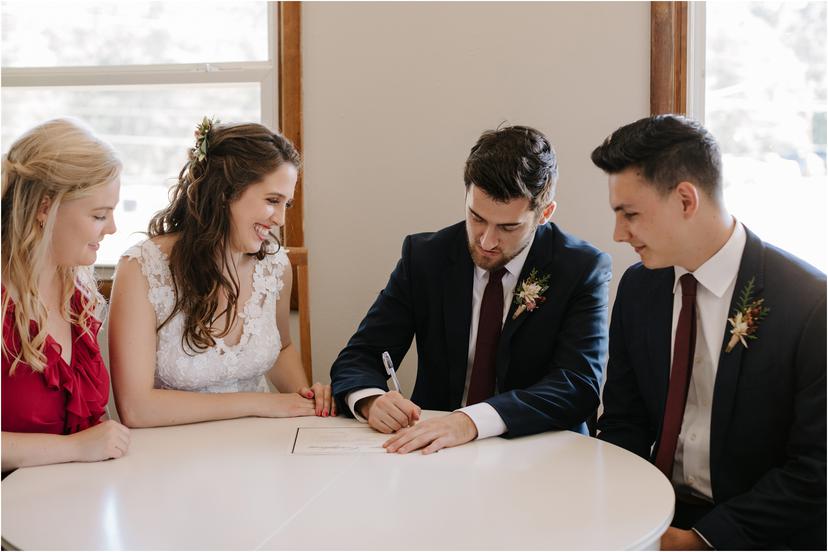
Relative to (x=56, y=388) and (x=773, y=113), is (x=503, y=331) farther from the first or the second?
(x=773, y=113)

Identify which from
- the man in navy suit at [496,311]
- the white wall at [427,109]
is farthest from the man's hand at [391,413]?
the white wall at [427,109]

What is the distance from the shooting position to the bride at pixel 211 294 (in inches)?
78.0

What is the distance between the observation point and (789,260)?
166cm

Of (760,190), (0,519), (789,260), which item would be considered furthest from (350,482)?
(760,190)

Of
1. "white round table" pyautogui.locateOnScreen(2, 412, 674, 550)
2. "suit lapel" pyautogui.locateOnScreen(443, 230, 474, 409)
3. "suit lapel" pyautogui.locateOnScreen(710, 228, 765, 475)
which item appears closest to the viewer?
"white round table" pyautogui.locateOnScreen(2, 412, 674, 550)

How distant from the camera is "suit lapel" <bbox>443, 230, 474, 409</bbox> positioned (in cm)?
218

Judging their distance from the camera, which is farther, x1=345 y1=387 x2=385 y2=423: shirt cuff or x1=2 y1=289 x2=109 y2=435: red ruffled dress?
x1=345 y1=387 x2=385 y2=423: shirt cuff

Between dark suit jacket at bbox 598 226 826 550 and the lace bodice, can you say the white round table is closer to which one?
dark suit jacket at bbox 598 226 826 550

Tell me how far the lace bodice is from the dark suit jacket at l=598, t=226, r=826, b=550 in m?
1.03

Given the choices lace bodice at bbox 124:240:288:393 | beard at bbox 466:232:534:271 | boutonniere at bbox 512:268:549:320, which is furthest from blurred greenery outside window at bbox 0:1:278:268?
boutonniere at bbox 512:268:549:320

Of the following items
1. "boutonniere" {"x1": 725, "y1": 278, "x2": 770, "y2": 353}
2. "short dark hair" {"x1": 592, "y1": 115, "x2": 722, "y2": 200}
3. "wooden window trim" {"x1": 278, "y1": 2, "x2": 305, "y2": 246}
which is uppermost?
"wooden window trim" {"x1": 278, "y1": 2, "x2": 305, "y2": 246}

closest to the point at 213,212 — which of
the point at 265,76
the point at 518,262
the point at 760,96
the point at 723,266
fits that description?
the point at 518,262

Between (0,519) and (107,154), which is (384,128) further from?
(0,519)

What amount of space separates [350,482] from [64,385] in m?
0.70
